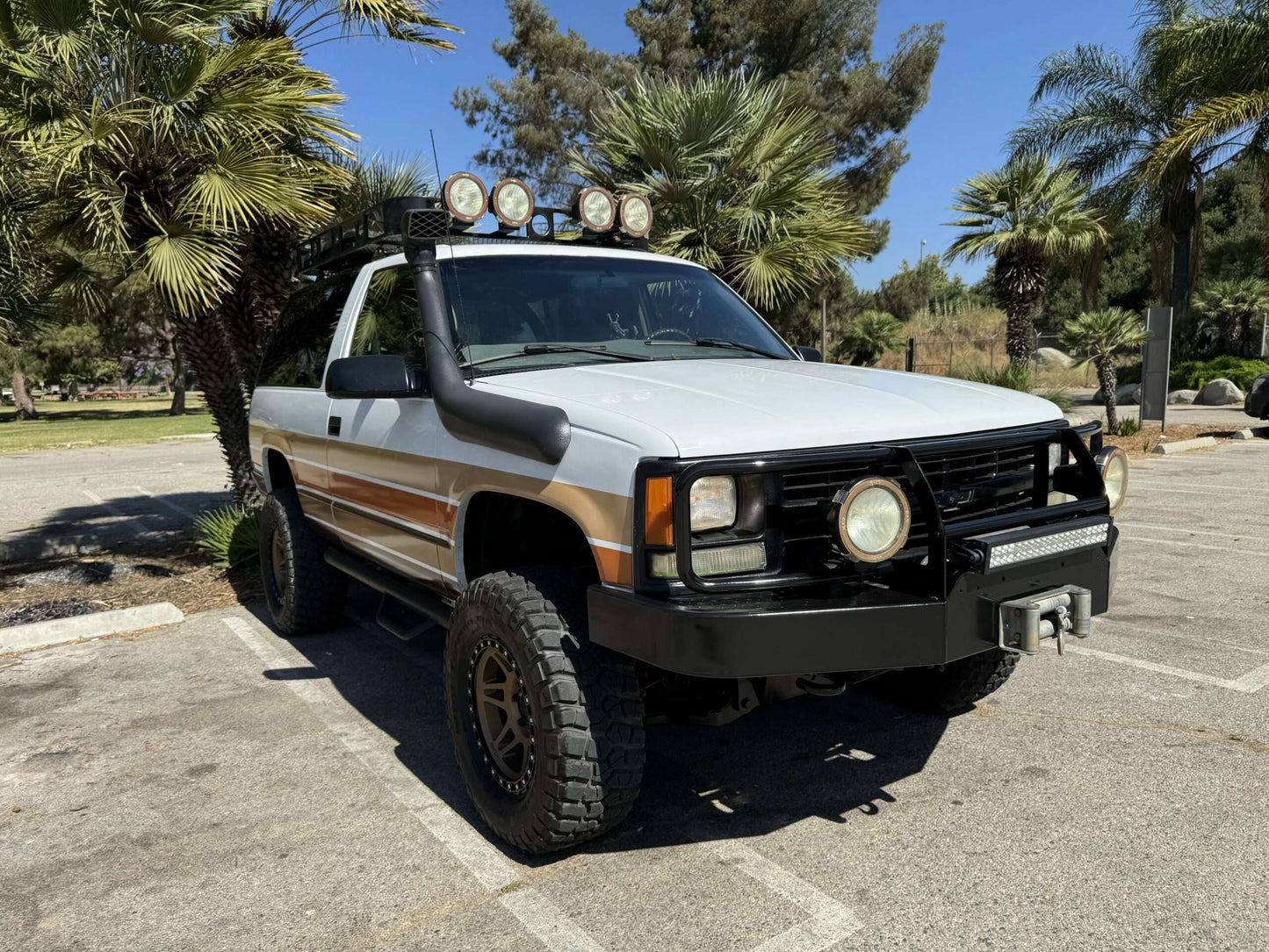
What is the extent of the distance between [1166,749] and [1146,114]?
25194 millimetres

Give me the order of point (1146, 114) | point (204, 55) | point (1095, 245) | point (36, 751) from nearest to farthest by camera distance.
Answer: point (36, 751), point (204, 55), point (1095, 245), point (1146, 114)

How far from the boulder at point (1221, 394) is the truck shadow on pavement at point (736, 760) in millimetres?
22999

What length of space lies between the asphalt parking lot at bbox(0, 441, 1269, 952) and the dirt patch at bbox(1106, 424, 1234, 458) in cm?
990

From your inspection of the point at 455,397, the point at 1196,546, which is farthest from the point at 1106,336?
the point at 455,397

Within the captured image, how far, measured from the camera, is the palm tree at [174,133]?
616 cm

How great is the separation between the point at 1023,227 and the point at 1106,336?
266 cm

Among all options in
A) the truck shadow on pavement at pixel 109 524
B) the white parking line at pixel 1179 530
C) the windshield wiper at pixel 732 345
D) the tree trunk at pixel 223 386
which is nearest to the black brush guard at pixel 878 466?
the windshield wiper at pixel 732 345

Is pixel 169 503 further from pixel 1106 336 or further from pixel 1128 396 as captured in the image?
pixel 1128 396

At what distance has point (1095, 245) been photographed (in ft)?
70.0

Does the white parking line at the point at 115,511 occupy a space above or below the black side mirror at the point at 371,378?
below

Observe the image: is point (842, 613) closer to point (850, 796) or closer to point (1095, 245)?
point (850, 796)

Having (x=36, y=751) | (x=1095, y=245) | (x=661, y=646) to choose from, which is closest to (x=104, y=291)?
(x=36, y=751)

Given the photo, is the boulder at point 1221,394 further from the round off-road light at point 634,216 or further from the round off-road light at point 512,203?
the round off-road light at point 512,203

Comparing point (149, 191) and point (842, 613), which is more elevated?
point (149, 191)
